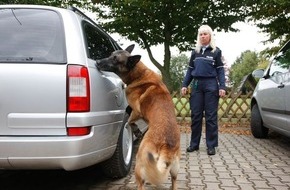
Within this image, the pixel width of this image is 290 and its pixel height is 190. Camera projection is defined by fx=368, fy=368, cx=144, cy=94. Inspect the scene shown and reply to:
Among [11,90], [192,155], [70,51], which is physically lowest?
[192,155]

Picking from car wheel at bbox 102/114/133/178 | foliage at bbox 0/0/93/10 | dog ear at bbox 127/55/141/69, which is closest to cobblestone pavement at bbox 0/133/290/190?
car wheel at bbox 102/114/133/178

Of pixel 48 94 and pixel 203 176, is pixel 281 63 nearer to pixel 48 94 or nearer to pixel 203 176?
pixel 203 176

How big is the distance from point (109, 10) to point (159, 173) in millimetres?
15659

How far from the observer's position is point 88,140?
302cm

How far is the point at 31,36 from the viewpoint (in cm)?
317

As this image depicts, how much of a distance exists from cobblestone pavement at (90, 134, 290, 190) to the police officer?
53 centimetres

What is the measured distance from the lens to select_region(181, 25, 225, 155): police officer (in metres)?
5.81

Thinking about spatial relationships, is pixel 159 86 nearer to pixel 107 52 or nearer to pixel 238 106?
pixel 107 52

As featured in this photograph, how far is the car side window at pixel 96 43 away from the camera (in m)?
3.62

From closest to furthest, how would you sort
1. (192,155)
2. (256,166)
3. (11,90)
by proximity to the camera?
(11,90) → (256,166) → (192,155)

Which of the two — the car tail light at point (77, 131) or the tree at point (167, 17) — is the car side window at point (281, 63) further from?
the tree at point (167, 17)

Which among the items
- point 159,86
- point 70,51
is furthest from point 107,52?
point 70,51

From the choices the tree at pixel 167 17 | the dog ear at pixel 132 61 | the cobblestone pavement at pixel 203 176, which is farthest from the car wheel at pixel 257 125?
the tree at pixel 167 17

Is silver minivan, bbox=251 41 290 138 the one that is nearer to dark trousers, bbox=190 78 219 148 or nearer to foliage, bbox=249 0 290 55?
dark trousers, bbox=190 78 219 148
